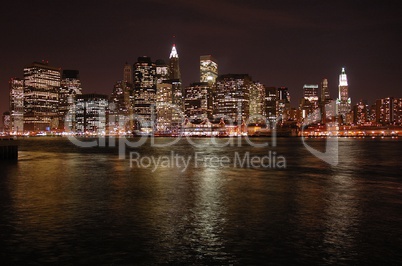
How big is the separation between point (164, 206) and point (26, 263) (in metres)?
9.93

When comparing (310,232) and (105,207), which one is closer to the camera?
(310,232)

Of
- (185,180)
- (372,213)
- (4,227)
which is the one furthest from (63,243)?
(185,180)

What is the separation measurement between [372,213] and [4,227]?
650 inches

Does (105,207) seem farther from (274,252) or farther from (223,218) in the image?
(274,252)

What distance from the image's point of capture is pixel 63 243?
1457cm

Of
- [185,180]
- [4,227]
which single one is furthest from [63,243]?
[185,180]


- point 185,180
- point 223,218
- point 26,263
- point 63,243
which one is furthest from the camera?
point 185,180

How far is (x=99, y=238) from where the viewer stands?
15.2 m

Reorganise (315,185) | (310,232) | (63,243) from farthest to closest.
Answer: (315,185) < (310,232) < (63,243)

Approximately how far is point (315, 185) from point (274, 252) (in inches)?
729

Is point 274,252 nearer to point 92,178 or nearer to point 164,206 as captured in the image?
point 164,206

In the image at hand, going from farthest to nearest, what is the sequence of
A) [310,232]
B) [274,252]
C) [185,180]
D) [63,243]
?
1. [185,180]
2. [310,232]
3. [63,243]
4. [274,252]

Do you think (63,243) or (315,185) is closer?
(63,243)

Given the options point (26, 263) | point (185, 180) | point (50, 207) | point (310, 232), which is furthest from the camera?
point (185, 180)
